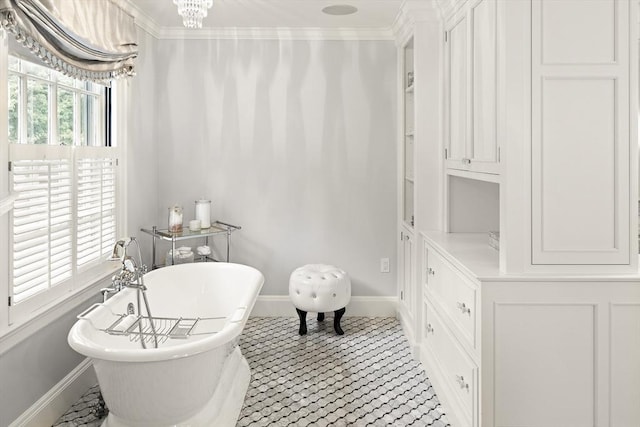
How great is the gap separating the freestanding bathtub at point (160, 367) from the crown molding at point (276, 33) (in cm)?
210

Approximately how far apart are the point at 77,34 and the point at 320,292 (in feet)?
7.62

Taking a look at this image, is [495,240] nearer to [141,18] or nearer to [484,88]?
[484,88]

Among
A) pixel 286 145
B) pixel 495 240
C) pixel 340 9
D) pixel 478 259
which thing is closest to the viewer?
pixel 478 259

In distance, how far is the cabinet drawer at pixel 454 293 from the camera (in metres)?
2.33

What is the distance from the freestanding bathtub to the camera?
6.81ft

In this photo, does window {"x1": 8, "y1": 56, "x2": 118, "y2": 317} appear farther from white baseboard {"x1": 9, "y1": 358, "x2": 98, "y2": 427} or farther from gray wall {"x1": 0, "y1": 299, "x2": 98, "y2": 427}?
white baseboard {"x1": 9, "y1": 358, "x2": 98, "y2": 427}

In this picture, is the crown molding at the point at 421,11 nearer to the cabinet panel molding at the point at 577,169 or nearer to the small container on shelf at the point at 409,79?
the small container on shelf at the point at 409,79

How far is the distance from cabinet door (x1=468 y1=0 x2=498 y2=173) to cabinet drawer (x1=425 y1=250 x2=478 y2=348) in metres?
0.57

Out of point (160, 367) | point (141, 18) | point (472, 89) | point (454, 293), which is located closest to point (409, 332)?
point (454, 293)

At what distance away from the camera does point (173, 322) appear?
10.7ft

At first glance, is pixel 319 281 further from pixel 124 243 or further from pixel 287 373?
pixel 124 243

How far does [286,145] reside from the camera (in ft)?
14.2

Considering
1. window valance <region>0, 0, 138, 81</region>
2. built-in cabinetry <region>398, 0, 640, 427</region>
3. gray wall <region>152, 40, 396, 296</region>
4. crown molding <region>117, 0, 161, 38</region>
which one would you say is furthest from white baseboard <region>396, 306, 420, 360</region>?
crown molding <region>117, 0, 161, 38</region>

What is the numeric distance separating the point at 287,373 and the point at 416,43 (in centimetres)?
240
